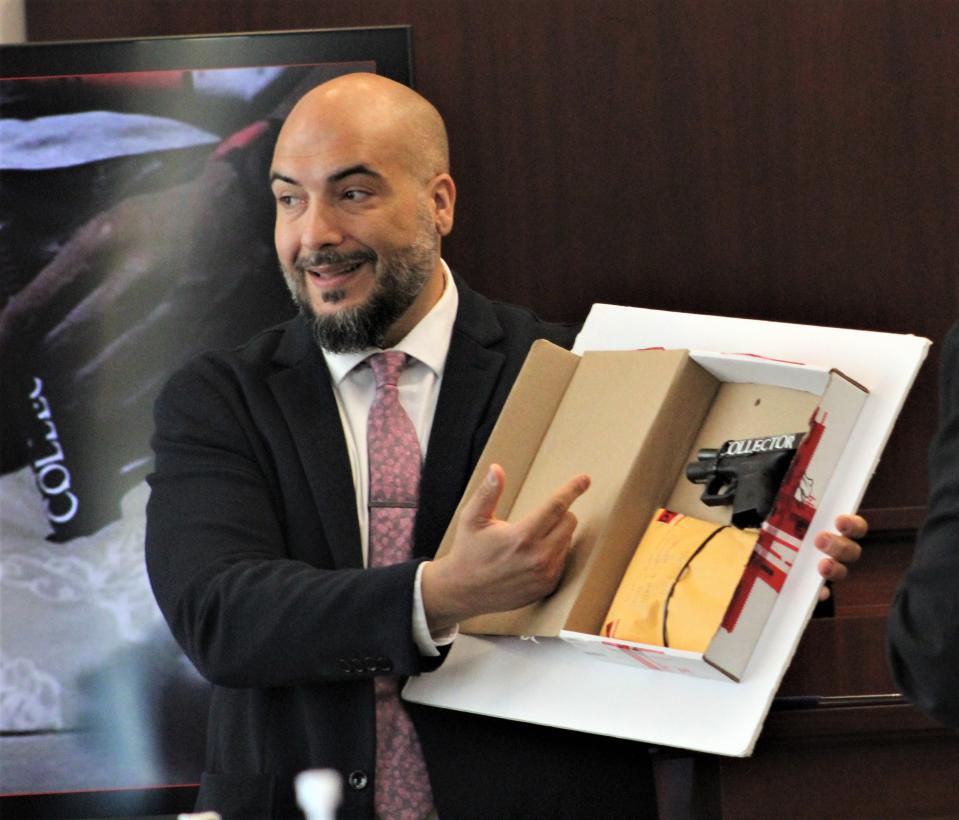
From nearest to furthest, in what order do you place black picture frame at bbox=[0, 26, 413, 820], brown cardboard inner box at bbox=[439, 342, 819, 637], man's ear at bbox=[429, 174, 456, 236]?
1. brown cardboard inner box at bbox=[439, 342, 819, 637]
2. man's ear at bbox=[429, 174, 456, 236]
3. black picture frame at bbox=[0, 26, 413, 820]

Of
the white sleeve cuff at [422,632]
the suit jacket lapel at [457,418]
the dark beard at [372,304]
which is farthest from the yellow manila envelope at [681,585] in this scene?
the dark beard at [372,304]

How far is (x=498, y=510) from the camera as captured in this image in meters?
1.78

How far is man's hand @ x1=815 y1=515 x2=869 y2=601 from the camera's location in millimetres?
1545

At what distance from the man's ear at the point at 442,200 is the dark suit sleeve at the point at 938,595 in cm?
112

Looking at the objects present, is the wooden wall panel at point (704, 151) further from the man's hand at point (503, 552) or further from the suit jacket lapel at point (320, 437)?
the man's hand at point (503, 552)

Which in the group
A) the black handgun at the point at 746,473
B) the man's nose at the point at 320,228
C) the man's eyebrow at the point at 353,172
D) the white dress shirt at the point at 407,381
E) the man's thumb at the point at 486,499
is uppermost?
the man's eyebrow at the point at 353,172

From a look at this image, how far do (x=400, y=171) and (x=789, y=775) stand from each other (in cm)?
98

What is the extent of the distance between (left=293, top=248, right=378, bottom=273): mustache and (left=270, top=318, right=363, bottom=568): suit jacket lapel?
0.10m

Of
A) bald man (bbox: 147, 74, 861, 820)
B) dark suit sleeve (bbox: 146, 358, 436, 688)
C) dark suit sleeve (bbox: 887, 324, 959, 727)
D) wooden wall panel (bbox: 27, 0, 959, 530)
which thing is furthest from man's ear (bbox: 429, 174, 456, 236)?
dark suit sleeve (bbox: 887, 324, 959, 727)

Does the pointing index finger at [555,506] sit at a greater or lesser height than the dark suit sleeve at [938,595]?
lesser

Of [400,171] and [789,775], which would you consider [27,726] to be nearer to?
[400,171]

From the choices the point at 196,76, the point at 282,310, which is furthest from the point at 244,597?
the point at 196,76

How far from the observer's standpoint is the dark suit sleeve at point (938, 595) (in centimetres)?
108

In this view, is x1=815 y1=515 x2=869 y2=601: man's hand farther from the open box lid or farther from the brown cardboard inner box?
the brown cardboard inner box
